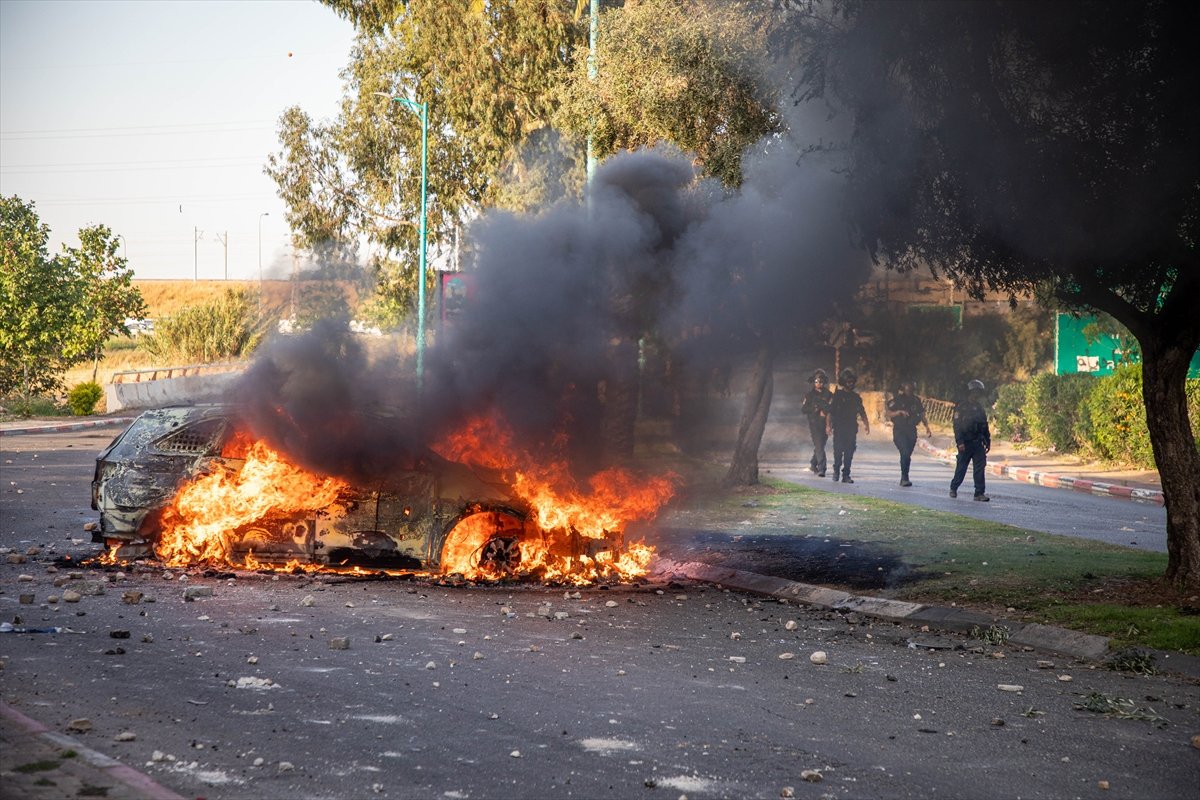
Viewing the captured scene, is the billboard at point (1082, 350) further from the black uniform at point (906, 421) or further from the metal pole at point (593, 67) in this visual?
the metal pole at point (593, 67)

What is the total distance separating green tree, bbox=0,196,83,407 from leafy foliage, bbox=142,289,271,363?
786 cm

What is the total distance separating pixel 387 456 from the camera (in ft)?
32.8

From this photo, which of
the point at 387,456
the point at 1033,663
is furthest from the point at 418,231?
the point at 1033,663

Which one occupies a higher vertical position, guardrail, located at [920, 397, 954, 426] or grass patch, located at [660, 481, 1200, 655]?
guardrail, located at [920, 397, 954, 426]

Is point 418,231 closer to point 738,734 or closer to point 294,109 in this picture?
point 294,109

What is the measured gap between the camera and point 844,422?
2111 centimetres

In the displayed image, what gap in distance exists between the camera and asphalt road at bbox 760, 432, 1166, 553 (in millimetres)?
15688

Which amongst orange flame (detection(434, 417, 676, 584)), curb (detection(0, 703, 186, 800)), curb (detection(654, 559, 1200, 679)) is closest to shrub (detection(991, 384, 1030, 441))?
curb (detection(654, 559, 1200, 679))

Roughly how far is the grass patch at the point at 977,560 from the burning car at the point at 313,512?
2.22 m

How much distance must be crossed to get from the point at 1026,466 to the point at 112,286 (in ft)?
99.2

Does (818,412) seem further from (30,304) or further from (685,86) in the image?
(30,304)

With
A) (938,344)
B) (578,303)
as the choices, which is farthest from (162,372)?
(578,303)

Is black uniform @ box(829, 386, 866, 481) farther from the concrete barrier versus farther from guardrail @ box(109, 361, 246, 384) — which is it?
guardrail @ box(109, 361, 246, 384)

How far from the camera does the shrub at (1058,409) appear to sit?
29.4 meters
